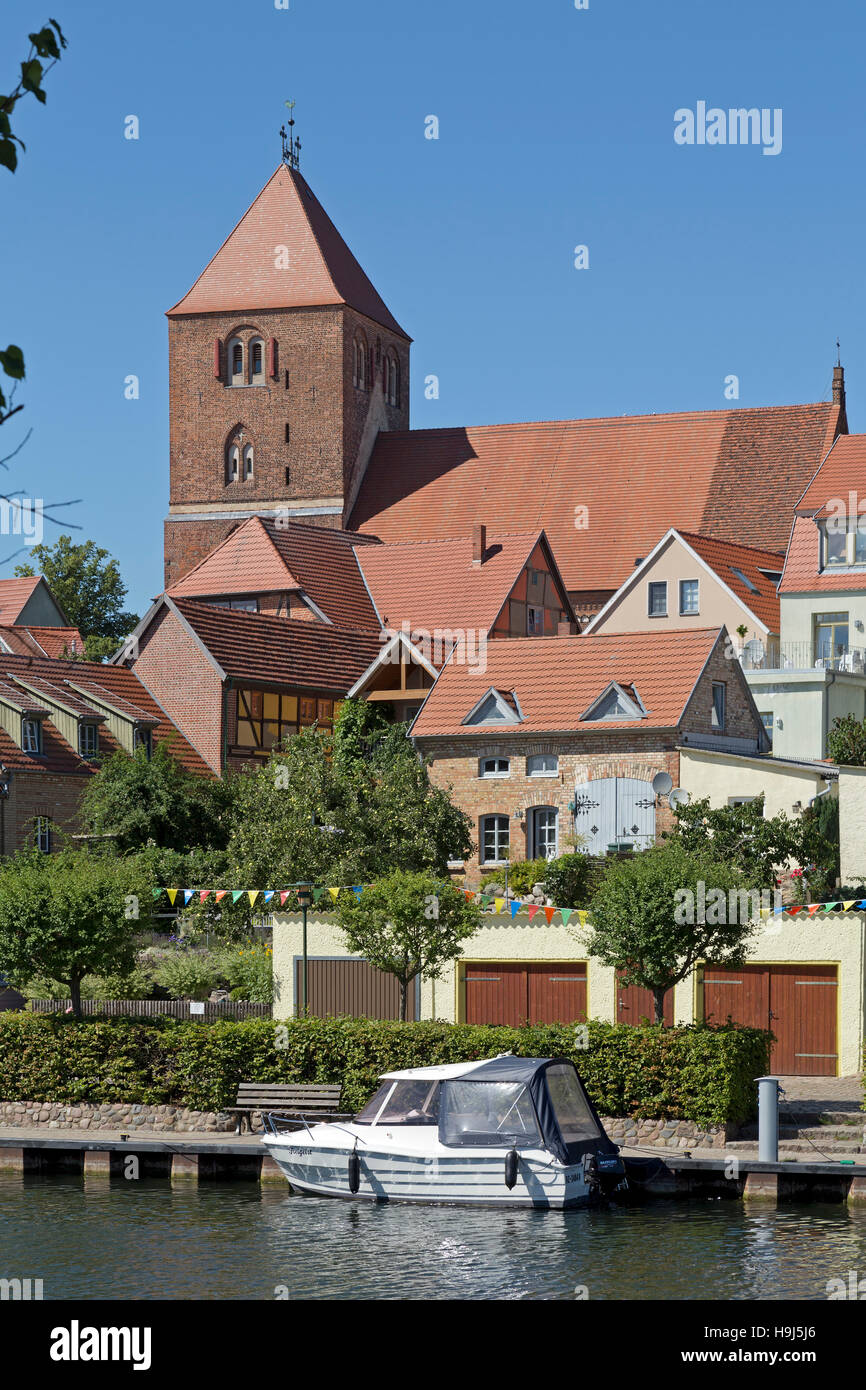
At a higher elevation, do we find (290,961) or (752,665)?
(752,665)

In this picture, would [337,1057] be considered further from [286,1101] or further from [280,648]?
[280,648]

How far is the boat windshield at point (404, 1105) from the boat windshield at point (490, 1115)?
469 millimetres

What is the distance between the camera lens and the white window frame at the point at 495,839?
4866 cm

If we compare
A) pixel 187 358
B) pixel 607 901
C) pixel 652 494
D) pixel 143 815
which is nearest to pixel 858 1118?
pixel 607 901

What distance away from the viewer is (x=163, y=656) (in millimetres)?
58812

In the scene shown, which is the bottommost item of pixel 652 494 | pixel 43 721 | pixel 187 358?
pixel 43 721

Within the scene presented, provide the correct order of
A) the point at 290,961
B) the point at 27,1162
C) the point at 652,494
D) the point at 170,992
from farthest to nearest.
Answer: the point at 652,494
the point at 170,992
the point at 290,961
the point at 27,1162

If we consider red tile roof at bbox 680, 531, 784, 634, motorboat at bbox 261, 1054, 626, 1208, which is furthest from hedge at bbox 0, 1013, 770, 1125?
red tile roof at bbox 680, 531, 784, 634

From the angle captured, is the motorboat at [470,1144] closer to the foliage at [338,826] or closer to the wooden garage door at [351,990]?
the wooden garage door at [351,990]

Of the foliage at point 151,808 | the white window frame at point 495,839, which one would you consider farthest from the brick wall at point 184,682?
the white window frame at point 495,839

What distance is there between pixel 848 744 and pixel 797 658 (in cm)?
837

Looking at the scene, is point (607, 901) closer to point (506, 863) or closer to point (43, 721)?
point (506, 863)
